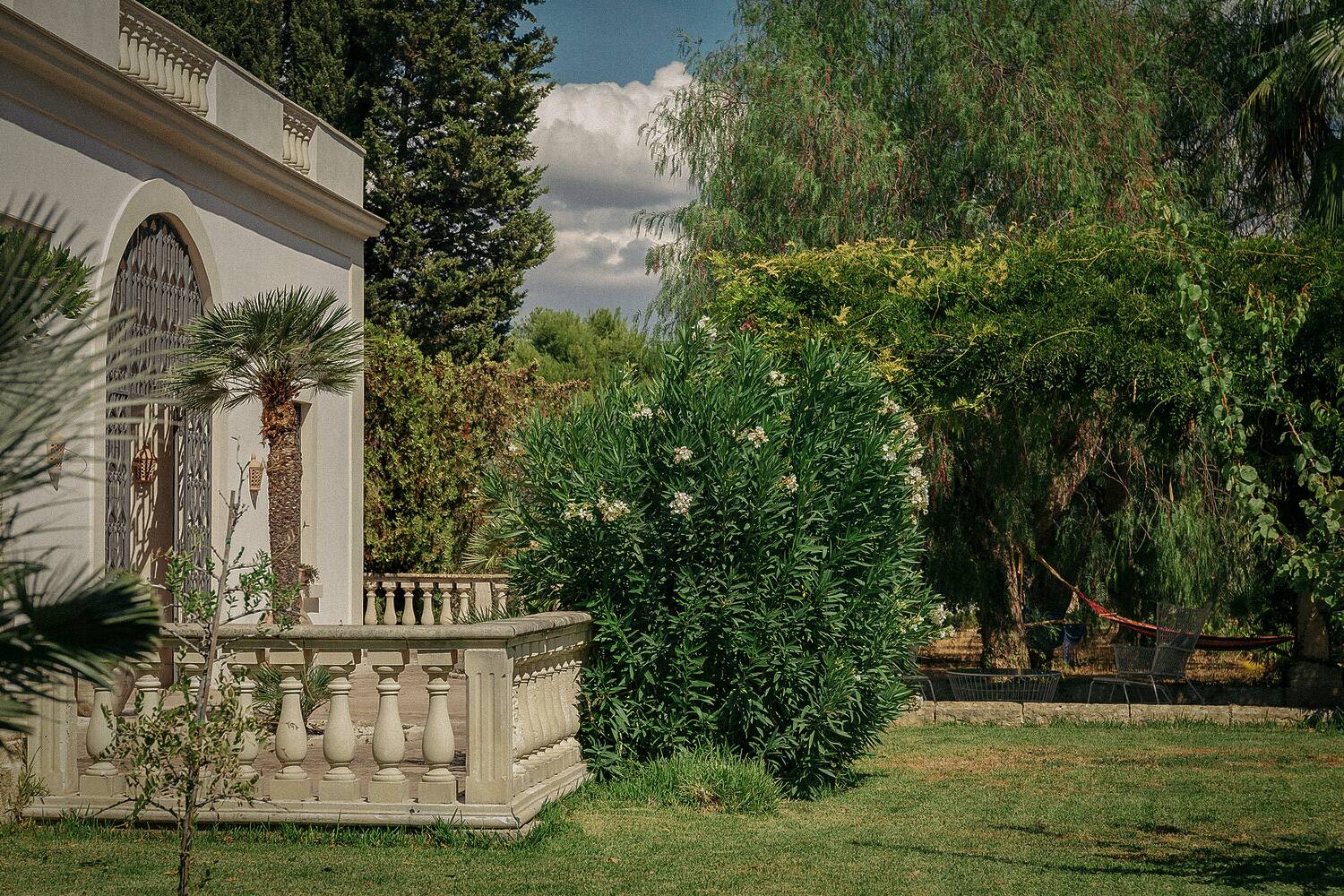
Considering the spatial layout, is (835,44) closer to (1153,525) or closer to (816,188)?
(816,188)

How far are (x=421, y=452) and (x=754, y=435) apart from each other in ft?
40.2

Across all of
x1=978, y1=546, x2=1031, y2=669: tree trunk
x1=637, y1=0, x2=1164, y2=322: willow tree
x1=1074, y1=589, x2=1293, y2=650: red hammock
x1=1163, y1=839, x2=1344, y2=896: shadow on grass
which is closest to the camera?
x1=1163, y1=839, x2=1344, y2=896: shadow on grass

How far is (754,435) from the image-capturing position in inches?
309

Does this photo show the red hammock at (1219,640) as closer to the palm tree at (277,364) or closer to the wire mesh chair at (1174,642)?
the wire mesh chair at (1174,642)

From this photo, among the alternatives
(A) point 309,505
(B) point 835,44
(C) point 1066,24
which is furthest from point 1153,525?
(A) point 309,505

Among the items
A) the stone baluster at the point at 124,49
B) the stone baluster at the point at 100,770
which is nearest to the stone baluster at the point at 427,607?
the stone baluster at the point at 124,49

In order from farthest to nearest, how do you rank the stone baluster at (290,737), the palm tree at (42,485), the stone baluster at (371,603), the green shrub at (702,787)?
the stone baluster at (371,603) → the green shrub at (702,787) → the stone baluster at (290,737) → the palm tree at (42,485)

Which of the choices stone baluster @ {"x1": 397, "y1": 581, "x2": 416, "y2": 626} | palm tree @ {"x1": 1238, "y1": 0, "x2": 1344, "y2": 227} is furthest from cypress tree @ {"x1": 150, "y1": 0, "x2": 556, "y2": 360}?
palm tree @ {"x1": 1238, "y1": 0, "x2": 1344, "y2": 227}

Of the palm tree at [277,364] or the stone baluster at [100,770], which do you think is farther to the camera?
the palm tree at [277,364]

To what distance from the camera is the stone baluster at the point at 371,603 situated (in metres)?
17.5

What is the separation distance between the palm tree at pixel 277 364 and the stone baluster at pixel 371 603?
22.6 feet

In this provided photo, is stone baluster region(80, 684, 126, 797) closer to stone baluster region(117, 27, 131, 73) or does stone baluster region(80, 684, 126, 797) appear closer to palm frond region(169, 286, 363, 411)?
palm frond region(169, 286, 363, 411)

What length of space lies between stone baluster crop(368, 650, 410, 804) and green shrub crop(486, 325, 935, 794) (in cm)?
171

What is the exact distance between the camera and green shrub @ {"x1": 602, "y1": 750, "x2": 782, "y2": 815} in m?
7.53
